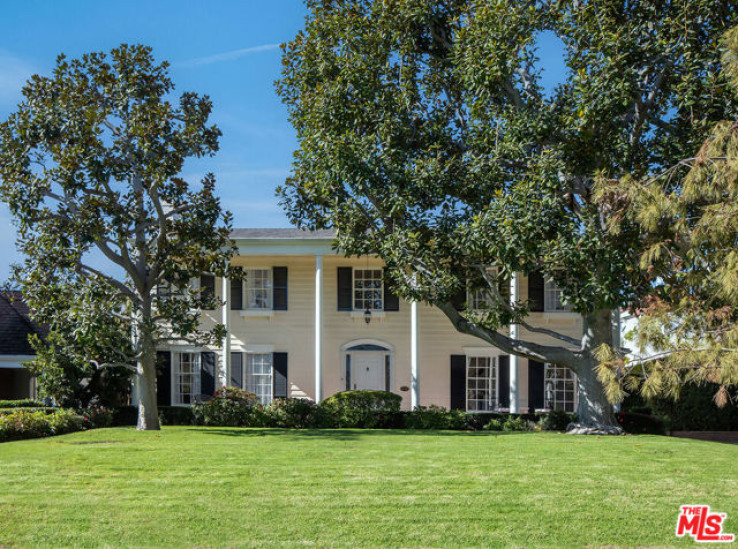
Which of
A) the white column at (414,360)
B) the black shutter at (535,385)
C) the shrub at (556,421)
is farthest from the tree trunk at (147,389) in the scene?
the black shutter at (535,385)

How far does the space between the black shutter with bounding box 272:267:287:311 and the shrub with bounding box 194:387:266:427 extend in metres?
3.49

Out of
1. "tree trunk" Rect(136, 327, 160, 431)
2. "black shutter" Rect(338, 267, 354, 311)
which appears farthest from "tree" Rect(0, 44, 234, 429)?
"black shutter" Rect(338, 267, 354, 311)

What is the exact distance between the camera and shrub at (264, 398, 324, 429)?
742 inches

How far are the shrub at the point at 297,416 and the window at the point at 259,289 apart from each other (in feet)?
13.8

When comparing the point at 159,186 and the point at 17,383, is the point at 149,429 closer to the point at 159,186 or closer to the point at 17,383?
the point at 159,186

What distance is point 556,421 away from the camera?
18.6 m

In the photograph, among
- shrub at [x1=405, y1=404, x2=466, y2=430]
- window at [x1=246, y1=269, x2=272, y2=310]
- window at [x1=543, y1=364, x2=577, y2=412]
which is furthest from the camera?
Answer: window at [x1=246, y1=269, x2=272, y2=310]

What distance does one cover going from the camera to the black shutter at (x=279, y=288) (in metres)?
22.2

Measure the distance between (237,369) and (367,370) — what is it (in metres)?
3.97

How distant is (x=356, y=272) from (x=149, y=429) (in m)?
8.00

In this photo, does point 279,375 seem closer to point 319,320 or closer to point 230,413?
point 319,320

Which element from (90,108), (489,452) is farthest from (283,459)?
(90,108)

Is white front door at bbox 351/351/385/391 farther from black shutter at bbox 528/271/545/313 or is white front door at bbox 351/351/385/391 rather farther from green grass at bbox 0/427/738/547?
green grass at bbox 0/427/738/547

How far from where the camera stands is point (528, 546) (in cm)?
742
